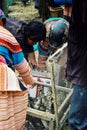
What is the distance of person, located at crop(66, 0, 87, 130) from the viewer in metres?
3.37

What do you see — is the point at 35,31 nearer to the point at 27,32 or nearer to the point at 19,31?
the point at 27,32

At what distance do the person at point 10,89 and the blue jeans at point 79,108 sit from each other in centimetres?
50

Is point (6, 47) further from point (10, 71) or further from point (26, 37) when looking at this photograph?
point (26, 37)

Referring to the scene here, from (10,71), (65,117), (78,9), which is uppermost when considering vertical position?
(78,9)

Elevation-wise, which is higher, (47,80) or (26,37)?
(26,37)

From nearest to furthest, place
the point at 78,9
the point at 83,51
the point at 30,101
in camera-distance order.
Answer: the point at 78,9 → the point at 83,51 → the point at 30,101

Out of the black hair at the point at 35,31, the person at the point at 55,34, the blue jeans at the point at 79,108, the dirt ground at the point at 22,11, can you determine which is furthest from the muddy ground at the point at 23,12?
the blue jeans at the point at 79,108

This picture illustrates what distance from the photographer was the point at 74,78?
3598 mm

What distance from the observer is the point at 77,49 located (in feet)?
11.5

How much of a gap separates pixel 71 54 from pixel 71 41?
0.42 feet

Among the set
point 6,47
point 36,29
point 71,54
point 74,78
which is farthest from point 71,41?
point 36,29

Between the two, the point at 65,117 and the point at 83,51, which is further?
the point at 65,117

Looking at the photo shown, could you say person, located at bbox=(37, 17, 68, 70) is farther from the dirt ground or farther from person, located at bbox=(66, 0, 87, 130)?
the dirt ground

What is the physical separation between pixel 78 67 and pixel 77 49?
18 cm
